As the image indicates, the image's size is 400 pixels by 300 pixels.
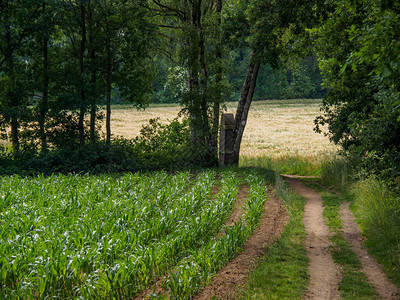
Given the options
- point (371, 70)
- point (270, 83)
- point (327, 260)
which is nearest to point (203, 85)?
point (371, 70)

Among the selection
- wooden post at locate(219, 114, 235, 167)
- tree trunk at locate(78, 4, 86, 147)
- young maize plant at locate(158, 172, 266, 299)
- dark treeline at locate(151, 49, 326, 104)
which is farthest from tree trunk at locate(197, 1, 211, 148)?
dark treeline at locate(151, 49, 326, 104)

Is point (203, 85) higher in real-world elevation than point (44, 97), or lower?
higher

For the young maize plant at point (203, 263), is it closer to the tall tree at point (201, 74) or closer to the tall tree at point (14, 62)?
the tall tree at point (201, 74)

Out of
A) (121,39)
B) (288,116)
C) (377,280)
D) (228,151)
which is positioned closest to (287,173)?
(228,151)

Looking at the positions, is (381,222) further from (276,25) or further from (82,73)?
(82,73)

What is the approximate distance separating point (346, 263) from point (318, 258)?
56cm

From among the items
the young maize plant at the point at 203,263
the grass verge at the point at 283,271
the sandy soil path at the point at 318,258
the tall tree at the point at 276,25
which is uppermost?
the tall tree at the point at 276,25

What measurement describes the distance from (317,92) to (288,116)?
3143 cm

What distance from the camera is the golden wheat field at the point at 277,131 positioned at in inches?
1098

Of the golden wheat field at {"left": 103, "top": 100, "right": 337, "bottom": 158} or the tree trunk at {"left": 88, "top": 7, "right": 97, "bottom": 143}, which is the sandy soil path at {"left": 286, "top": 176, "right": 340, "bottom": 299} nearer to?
the golden wheat field at {"left": 103, "top": 100, "right": 337, "bottom": 158}

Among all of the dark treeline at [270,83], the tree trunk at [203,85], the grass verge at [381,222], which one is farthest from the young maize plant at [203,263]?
the dark treeline at [270,83]

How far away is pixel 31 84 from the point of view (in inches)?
745

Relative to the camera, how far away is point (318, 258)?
28.7ft

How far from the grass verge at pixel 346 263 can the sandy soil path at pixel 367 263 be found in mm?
105
